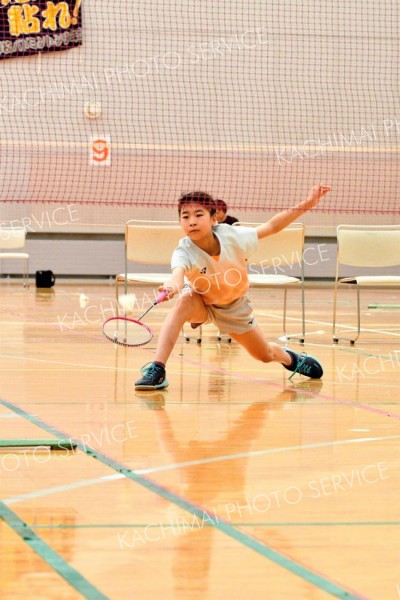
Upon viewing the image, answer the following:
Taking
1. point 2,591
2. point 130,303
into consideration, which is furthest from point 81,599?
point 130,303

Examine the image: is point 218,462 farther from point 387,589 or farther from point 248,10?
point 248,10

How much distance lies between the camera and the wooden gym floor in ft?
8.68

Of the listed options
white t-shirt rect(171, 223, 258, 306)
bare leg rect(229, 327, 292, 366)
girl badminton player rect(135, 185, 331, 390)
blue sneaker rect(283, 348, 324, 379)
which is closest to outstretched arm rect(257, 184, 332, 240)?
girl badminton player rect(135, 185, 331, 390)

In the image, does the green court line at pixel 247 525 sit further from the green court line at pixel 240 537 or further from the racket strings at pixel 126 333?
the racket strings at pixel 126 333

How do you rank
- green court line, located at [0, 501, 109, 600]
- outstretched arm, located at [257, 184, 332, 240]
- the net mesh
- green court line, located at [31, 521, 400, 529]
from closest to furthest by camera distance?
green court line, located at [0, 501, 109, 600]
green court line, located at [31, 521, 400, 529]
outstretched arm, located at [257, 184, 332, 240]
the net mesh

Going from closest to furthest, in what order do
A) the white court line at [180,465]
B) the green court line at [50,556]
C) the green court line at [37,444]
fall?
the green court line at [50,556], the white court line at [180,465], the green court line at [37,444]

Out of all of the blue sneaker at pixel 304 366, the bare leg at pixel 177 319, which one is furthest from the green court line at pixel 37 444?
the blue sneaker at pixel 304 366

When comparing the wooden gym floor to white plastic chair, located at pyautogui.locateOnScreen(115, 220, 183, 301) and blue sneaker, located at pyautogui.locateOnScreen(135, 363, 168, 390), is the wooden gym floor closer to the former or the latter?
blue sneaker, located at pyautogui.locateOnScreen(135, 363, 168, 390)

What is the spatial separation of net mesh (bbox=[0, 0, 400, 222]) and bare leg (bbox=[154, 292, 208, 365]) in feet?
33.4

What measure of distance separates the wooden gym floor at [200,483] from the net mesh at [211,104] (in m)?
10.1

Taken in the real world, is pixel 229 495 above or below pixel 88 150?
below

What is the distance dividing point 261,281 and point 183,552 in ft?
20.4

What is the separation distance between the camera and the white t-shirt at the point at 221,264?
239 inches

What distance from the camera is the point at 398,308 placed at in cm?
1340
